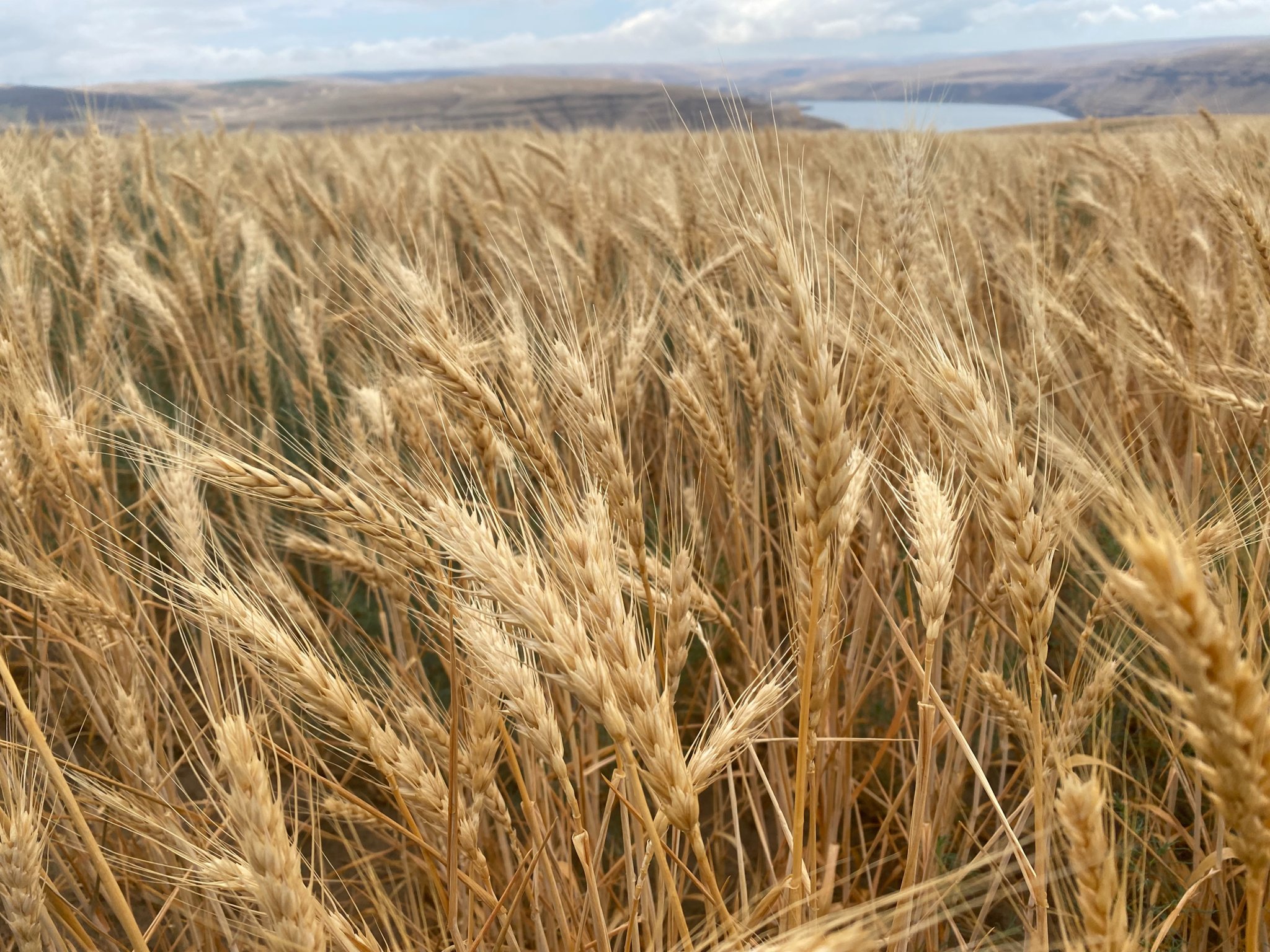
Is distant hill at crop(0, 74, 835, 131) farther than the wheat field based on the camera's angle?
Yes

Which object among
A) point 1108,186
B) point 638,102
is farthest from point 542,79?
point 1108,186

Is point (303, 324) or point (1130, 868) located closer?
point (1130, 868)

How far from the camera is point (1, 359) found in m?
1.81

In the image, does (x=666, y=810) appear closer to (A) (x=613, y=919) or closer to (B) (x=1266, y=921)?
(A) (x=613, y=919)

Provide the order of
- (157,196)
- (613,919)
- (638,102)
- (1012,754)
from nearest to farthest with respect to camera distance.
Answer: (613,919)
(1012,754)
(157,196)
(638,102)

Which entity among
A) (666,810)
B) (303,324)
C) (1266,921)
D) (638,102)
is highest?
(638,102)

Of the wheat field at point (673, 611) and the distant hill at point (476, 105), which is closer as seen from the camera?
the wheat field at point (673, 611)

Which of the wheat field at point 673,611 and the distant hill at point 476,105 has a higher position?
the distant hill at point 476,105

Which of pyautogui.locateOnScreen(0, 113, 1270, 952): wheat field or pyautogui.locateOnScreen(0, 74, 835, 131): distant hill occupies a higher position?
pyautogui.locateOnScreen(0, 74, 835, 131): distant hill

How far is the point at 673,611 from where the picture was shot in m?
1.37

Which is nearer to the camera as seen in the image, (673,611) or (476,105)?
(673,611)

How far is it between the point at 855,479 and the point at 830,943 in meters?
0.87

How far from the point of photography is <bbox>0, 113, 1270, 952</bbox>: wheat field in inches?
40.3

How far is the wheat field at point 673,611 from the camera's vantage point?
1022mm
